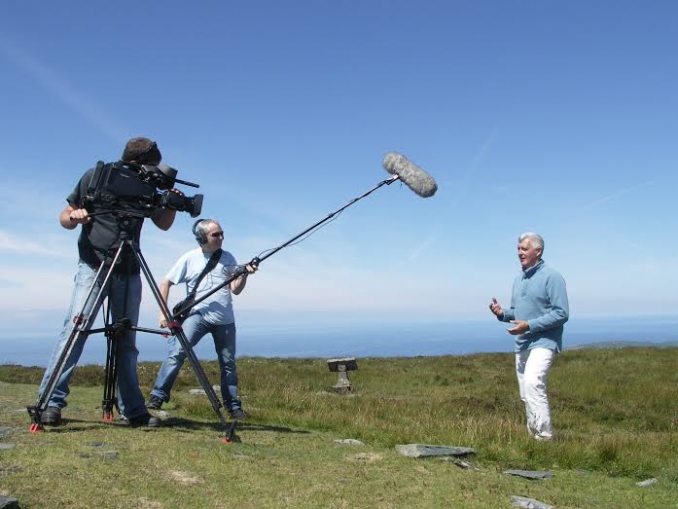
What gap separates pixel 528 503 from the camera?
14.2 ft

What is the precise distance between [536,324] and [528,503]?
11.0 ft

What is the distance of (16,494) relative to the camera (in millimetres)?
3553

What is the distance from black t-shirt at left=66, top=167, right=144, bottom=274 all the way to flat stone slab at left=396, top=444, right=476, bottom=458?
10.4ft

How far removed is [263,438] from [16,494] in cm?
288

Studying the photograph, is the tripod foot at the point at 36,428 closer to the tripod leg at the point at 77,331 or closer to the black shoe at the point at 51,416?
the tripod leg at the point at 77,331

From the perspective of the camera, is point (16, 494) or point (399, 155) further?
point (399, 155)

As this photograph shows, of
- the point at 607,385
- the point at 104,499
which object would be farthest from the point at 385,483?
the point at 607,385

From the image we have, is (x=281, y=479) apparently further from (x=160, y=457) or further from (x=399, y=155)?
(x=399, y=155)

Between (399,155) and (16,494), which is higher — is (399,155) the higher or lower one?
the higher one

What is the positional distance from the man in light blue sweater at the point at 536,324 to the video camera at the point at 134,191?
166 inches

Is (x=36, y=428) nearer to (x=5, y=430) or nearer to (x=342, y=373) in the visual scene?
(x=5, y=430)

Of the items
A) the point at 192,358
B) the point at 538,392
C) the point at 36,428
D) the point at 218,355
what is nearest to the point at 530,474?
the point at 538,392

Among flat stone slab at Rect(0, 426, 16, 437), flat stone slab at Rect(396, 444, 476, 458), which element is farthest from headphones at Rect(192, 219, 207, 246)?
flat stone slab at Rect(396, 444, 476, 458)

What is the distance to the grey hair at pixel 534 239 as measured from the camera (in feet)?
25.6
